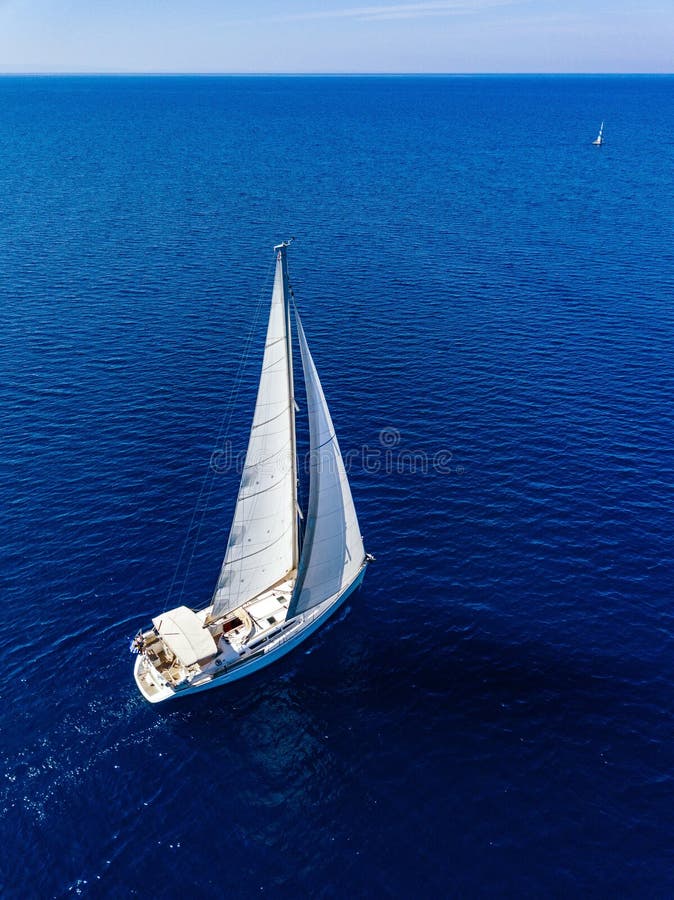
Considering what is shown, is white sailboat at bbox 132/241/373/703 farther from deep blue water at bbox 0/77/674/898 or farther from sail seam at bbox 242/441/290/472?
deep blue water at bbox 0/77/674/898

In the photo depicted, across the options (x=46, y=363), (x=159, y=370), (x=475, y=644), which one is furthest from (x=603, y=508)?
(x=46, y=363)

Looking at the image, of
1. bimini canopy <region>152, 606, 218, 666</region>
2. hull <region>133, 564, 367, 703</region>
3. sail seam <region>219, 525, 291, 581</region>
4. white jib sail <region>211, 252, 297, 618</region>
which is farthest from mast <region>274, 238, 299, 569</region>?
bimini canopy <region>152, 606, 218, 666</region>

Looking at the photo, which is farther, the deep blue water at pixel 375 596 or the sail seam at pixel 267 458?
the sail seam at pixel 267 458

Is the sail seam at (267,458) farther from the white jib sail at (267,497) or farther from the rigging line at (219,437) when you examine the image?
the rigging line at (219,437)

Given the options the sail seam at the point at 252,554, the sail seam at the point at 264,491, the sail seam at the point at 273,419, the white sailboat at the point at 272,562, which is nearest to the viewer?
the white sailboat at the point at 272,562

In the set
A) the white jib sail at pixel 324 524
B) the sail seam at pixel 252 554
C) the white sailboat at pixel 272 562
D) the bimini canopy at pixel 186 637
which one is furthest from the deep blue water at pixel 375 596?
the sail seam at pixel 252 554

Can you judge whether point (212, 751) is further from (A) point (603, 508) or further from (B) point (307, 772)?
(A) point (603, 508)
